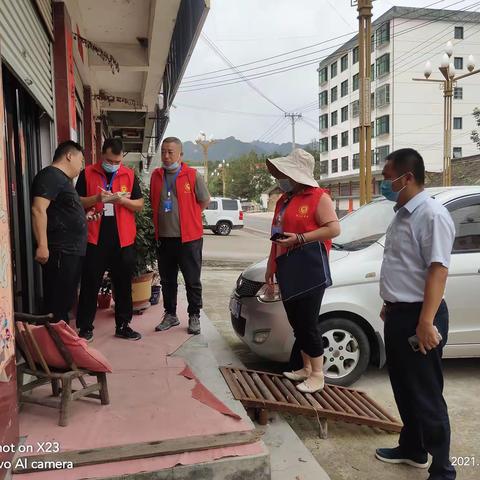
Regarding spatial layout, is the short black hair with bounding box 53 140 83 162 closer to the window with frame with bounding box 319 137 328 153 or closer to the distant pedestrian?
the distant pedestrian

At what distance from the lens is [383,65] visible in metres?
49.6

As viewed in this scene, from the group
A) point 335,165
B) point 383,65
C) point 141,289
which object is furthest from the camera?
point 335,165

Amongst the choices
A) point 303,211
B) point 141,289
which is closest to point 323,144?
point 141,289

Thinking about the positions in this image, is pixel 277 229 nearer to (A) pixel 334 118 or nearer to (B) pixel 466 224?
(B) pixel 466 224

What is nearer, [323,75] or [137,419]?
[137,419]

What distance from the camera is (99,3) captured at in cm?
607

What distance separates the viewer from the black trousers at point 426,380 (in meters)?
2.62

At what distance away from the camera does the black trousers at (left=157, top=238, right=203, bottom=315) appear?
14.6 ft

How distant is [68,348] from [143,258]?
2.74m

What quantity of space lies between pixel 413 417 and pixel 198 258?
2322 mm

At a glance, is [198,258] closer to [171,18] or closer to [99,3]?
[171,18]

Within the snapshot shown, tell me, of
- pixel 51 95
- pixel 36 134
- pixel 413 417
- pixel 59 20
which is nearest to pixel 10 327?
pixel 413 417

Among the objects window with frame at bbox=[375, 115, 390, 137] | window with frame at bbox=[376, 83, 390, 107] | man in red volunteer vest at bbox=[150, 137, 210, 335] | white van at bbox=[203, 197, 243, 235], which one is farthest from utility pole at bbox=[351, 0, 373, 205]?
window with frame at bbox=[376, 83, 390, 107]

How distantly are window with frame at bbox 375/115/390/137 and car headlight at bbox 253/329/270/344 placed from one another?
49.1 meters
